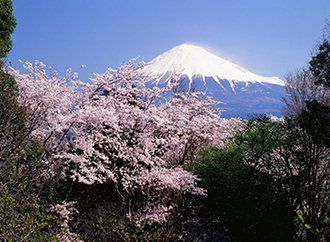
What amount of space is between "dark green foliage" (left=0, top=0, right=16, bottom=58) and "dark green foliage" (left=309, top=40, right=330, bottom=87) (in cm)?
1183

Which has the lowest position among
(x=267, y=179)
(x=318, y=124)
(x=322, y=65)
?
(x=267, y=179)

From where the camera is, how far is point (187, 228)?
1086 cm

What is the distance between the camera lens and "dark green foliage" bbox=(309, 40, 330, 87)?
11.5m

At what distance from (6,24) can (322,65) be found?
1215cm

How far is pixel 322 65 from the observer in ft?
38.7

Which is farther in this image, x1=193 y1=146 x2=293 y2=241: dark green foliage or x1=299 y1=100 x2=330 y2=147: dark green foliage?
x1=299 y1=100 x2=330 y2=147: dark green foliage

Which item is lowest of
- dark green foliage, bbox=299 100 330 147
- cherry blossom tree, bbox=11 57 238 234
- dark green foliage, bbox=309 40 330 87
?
cherry blossom tree, bbox=11 57 238 234

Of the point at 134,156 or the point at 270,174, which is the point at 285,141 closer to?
the point at 270,174

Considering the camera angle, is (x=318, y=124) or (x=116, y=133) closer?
(x=116, y=133)

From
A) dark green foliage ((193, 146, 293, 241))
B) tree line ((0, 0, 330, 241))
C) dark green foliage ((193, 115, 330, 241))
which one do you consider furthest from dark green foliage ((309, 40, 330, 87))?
Result: dark green foliage ((193, 146, 293, 241))

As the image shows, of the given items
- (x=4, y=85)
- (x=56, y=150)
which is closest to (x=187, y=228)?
(x=56, y=150)

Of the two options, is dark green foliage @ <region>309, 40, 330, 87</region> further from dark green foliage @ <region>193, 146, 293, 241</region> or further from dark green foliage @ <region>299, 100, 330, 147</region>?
dark green foliage @ <region>193, 146, 293, 241</region>

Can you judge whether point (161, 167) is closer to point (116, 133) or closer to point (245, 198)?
point (116, 133)

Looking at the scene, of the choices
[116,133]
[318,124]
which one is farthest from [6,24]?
[318,124]
